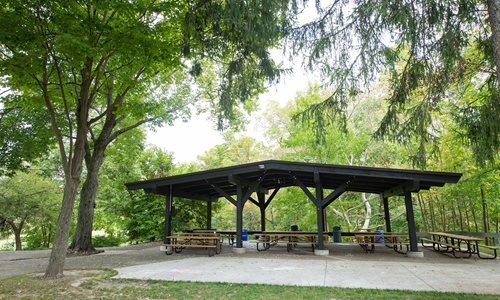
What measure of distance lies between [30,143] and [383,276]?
1153 centimetres

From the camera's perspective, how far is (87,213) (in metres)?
10.7

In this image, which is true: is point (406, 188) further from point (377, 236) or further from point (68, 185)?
point (68, 185)

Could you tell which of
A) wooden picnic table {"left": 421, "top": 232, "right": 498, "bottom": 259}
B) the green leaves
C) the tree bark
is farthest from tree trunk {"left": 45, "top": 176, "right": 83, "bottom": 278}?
wooden picnic table {"left": 421, "top": 232, "right": 498, "bottom": 259}

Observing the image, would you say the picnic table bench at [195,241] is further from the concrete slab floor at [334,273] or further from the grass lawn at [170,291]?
the grass lawn at [170,291]

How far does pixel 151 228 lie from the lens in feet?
47.6

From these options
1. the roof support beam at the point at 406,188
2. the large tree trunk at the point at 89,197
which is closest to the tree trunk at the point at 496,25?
the roof support beam at the point at 406,188

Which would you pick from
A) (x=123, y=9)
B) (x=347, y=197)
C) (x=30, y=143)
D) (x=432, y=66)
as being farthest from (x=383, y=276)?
(x=347, y=197)

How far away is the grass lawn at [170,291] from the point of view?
4.35 m

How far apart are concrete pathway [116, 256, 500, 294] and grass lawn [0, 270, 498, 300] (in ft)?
1.25

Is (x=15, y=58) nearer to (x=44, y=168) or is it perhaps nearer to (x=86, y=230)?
(x=86, y=230)

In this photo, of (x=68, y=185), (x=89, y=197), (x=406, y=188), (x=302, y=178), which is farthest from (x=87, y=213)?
(x=406, y=188)

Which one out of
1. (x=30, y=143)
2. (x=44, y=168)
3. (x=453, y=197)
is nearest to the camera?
(x=30, y=143)

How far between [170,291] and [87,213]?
295 inches

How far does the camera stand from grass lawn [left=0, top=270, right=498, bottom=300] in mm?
4352
